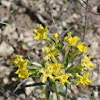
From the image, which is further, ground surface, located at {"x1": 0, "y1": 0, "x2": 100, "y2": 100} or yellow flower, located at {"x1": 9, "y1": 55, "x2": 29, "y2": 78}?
ground surface, located at {"x1": 0, "y1": 0, "x2": 100, "y2": 100}

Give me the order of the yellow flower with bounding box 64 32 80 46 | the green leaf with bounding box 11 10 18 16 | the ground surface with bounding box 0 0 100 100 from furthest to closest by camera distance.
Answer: the green leaf with bounding box 11 10 18 16
the ground surface with bounding box 0 0 100 100
the yellow flower with bounding box 64 32 80 46

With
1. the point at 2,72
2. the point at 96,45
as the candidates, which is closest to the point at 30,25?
the point at 2,72

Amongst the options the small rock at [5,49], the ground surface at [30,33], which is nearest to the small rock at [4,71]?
the ground surface at [30,33]

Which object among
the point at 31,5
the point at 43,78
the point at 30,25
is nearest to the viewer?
the point at 43,78

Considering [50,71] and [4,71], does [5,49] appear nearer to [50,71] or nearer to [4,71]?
[4,71]

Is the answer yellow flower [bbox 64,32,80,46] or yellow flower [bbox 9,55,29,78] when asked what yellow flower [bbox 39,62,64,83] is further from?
yellow flower [bbox 64,32,80,46]

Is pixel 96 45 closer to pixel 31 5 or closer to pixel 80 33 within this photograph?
pixel 80 33

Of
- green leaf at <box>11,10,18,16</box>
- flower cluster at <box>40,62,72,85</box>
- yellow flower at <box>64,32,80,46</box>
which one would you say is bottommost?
flower cluster at <box>40,62,72,85</box>

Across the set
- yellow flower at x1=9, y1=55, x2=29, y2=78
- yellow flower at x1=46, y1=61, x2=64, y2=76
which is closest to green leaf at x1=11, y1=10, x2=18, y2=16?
yellow flower at x1=9, y1=55, x2=29, y2=78

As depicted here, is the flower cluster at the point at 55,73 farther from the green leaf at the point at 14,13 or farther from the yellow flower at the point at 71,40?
the green leaf at the point at 14,13
